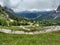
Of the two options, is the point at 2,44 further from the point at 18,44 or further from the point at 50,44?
the point at 50,44

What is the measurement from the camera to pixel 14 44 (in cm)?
7612

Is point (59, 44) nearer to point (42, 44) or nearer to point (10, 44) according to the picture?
point (42, 44)

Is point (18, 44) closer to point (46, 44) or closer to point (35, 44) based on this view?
point (35, 44)

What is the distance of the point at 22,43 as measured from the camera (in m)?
78.6

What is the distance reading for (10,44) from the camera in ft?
253

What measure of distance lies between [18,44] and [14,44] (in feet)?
5.87

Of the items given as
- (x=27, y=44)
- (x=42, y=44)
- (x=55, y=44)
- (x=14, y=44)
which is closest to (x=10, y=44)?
(x=14, y=44)

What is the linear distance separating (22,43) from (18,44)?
333 cm

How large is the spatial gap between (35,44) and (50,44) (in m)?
6.40

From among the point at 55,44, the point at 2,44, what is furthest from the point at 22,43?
the point at 55,44

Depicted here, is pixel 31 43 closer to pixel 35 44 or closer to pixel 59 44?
pixel 35 44

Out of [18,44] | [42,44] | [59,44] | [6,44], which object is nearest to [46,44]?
[42,44]

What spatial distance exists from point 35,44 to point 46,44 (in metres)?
4.61

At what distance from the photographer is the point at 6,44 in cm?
7781
